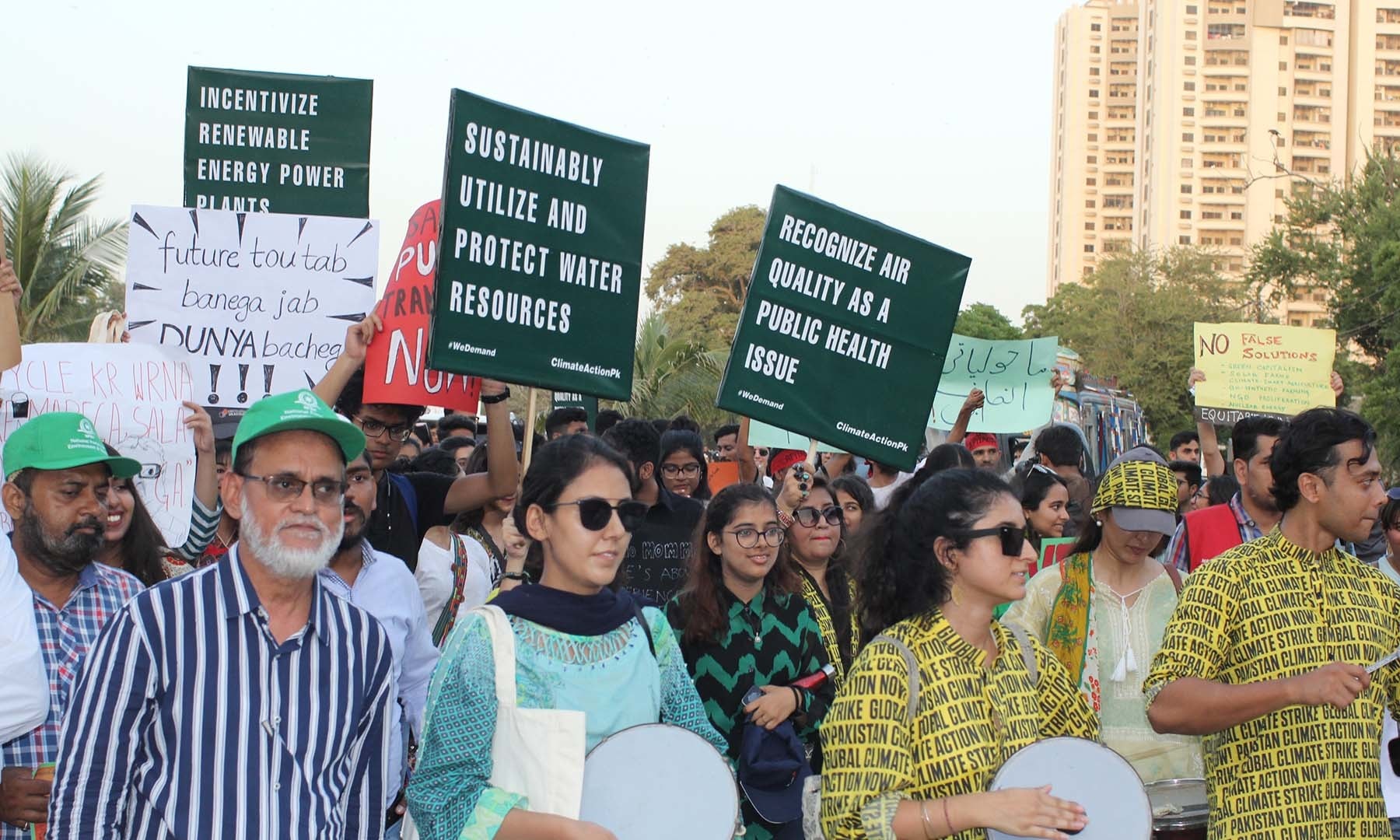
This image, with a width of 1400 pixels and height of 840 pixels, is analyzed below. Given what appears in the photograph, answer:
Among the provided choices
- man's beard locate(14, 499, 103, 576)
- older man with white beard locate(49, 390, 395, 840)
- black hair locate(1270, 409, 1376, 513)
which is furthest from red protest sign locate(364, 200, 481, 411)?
black hair locate(1270, 409, 1376, 513)

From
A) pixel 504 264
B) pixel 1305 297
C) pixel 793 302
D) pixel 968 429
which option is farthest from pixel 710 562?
pixel 1305 297

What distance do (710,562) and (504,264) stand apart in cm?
151

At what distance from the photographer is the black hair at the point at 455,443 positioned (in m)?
9.09

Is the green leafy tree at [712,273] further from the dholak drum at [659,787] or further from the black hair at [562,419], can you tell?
the dholak drum at [659,787]

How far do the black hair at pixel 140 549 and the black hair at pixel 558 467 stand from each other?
1.53m

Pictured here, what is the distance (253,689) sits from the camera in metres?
2.83

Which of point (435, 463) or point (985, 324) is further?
point (985, 324)

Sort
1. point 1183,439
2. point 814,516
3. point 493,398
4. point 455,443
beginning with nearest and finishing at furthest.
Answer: point 493,398, point 814,516, point 455,443, point 1183,439

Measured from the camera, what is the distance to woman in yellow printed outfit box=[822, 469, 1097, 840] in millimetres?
3174

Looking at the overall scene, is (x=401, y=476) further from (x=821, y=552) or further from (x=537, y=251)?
(x=821, y=552)

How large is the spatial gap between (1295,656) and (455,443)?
659 centimetres

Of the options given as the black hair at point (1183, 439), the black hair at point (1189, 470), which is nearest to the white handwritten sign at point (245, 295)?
the black hair at point (1189, 470)

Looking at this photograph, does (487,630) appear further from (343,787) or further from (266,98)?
(266,98)

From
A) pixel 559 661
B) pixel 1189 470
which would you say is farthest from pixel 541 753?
pixel 1189 470
